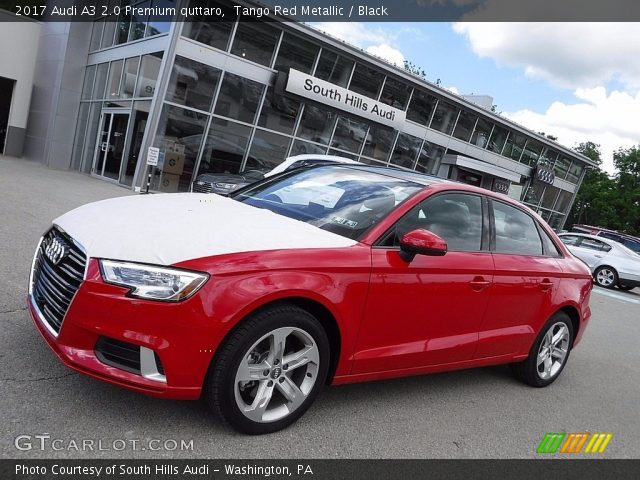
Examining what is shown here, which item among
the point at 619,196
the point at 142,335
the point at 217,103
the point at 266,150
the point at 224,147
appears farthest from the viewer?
the point at 619,196

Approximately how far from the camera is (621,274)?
15.3 m

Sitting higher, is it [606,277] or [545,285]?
[545,285]

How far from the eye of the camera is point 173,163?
53.9 ft

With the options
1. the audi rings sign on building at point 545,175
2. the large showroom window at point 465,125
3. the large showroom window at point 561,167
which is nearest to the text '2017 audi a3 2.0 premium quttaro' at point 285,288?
the large showroom window at point 465,125

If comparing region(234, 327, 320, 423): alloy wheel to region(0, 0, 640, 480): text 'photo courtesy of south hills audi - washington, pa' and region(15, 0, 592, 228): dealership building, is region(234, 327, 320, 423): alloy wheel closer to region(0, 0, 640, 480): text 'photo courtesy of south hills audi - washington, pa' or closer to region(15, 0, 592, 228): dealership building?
region(0, 0, 640, 480): text 'photo courtesy of south hills audi - washington, pa'

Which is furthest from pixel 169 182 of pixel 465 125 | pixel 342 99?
pixel 465 125

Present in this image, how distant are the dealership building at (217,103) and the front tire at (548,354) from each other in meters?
13.2

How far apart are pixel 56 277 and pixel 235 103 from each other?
15.2 m

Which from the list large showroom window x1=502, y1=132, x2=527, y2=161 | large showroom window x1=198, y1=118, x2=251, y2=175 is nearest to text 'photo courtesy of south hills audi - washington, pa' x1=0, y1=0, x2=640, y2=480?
large showroom window x1=198, y1=118, x2=251, y2=175

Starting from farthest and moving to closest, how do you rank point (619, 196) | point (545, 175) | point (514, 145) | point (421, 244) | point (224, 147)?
point (619, 196) → point (545, 175) → point (514, 145) → point (224, 147) → point (421, 244)

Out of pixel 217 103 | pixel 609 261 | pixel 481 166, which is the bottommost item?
pixel 609 261

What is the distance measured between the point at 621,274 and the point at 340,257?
48.5 feet

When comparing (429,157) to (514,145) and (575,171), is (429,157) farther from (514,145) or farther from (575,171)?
(575,171)
